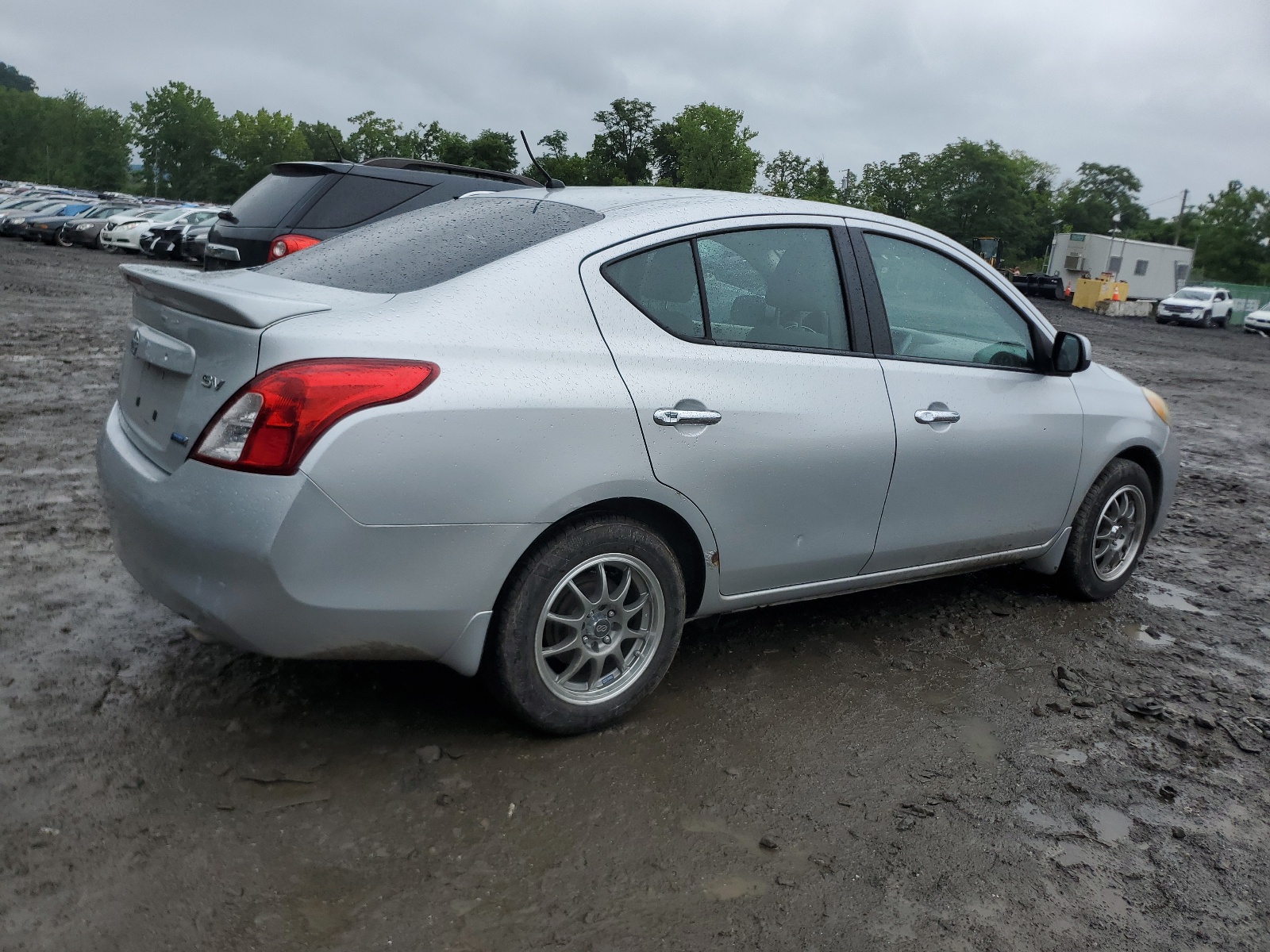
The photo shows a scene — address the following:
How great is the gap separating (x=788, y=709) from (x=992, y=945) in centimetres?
127

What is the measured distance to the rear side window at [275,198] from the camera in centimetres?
884

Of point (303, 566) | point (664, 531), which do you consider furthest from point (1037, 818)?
point (303, 566)

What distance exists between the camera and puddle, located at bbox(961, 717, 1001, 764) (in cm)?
353

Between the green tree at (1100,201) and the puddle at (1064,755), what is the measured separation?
120m

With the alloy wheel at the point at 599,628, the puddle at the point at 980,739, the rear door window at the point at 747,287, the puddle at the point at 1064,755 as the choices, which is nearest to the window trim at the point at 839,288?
the rear door window at the point at 747,287

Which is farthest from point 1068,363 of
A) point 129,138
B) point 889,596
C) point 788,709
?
point 129,138

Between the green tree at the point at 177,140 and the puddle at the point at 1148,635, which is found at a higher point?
the green tree at the point at 177,140

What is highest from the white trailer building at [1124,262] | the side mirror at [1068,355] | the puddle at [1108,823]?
the white trailer building at [1124,262]

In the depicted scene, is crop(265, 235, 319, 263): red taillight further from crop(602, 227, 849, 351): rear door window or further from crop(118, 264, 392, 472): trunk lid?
crop(602, 227, 849, 351): rear door window

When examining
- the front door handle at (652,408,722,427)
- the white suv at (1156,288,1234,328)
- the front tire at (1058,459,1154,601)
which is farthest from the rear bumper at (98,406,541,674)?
the white suv at (1156,288,1234,328)

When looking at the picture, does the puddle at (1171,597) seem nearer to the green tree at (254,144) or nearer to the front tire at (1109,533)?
the front tire at (1109,533)

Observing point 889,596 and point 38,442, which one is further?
point 38,442

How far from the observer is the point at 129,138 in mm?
119750

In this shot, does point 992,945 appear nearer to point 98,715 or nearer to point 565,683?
point 565,683
